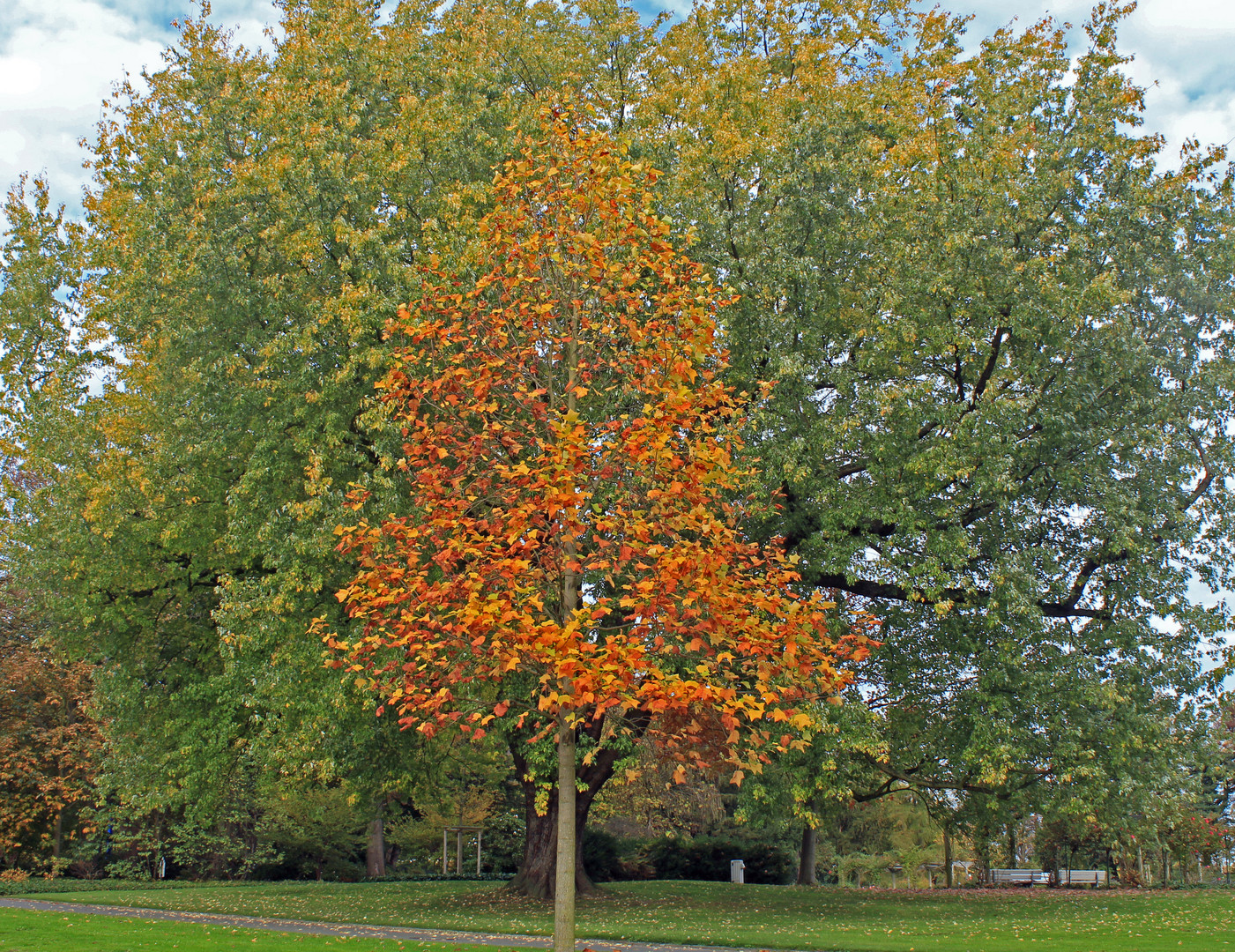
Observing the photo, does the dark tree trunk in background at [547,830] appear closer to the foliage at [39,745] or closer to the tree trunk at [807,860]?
the foliage at [39,745]

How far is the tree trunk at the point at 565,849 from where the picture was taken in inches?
289

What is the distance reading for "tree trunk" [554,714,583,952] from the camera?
7.34 metres

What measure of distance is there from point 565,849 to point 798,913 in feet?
39.6

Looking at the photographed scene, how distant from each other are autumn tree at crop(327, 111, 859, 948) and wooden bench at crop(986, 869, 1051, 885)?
105 feet

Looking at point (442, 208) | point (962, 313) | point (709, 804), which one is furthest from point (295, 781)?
point (709, 804)

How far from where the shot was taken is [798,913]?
695 inches

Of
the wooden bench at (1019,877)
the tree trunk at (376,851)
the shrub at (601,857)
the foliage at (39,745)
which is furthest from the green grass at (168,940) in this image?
the wooden bench at (1019,877)

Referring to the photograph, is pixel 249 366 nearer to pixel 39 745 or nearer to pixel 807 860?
pixel 39 745

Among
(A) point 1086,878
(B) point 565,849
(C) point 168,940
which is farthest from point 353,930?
(A) point 1086,878

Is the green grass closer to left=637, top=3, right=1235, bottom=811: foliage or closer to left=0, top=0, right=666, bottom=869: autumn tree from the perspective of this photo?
left=0, top=0, right=666, bottom=869: autumn tree

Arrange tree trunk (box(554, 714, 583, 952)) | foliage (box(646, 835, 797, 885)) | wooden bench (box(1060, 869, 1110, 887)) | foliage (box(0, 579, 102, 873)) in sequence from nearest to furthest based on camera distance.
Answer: tree trunk (box(554, 714, 583, 952)) → foliage (box(0, 579, 102, 873)) → wooden bench (box(1060, 869, 1110, 887)) → foliage (box(646, 835, 797, 885))

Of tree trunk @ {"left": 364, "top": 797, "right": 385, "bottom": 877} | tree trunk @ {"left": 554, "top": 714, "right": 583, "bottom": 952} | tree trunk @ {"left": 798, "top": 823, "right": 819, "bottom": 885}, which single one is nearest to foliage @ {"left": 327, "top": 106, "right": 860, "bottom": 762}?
tree trunk @ {"left": 554, "top": 714, "right": 583, "bottom": 952}

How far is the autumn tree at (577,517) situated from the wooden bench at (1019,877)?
1261 inches

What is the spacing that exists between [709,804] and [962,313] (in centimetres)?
2033
